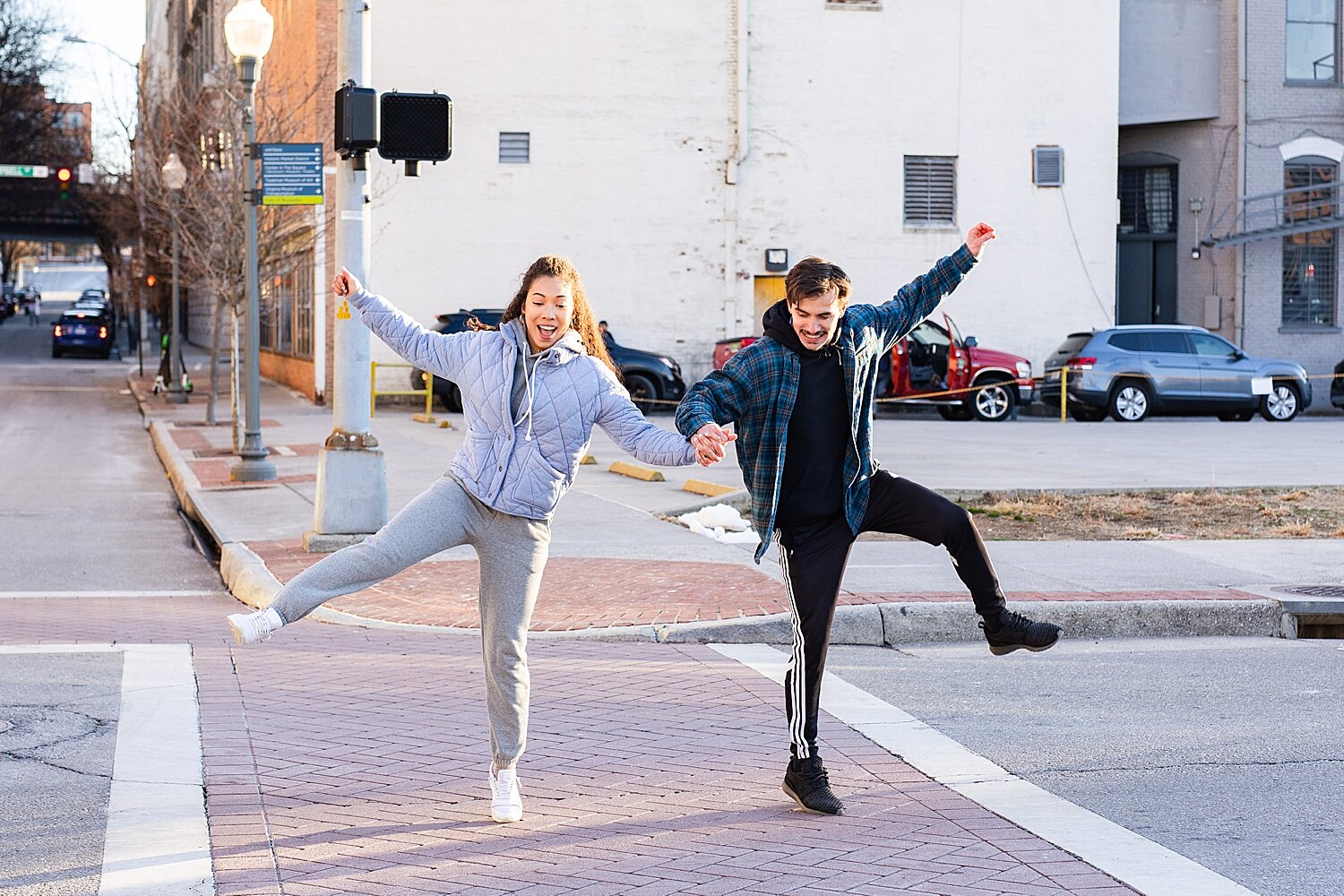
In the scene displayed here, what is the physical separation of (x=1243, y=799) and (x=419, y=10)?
26921 mm

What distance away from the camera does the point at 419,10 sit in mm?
30172

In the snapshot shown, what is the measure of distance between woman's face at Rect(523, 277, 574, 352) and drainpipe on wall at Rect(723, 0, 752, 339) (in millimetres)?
26019

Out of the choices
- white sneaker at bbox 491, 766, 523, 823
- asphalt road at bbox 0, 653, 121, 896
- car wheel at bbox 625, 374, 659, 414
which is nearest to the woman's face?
white sneaker at bbox 491, 766, 523, 823

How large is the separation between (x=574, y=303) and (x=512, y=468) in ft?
2.07

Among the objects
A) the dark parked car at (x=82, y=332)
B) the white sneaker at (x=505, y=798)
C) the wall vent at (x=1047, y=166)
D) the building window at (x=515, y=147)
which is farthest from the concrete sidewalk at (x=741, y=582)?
the dark parked car at (x=82, y=332)

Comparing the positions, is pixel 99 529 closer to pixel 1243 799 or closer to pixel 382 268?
pixel 1243 799

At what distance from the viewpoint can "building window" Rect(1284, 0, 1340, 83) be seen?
33.9 m

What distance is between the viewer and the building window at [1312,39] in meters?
33.9

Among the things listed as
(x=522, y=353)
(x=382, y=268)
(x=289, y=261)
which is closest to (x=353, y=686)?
(x=522, y=353)

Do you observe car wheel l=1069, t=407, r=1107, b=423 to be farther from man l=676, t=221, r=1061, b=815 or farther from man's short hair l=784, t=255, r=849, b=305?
man's short hair l=784, t=255, r=849, b=305

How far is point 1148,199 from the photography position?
117 ft

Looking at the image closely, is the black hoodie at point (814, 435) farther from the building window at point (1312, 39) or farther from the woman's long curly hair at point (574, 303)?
the building window at point (1312, 39)

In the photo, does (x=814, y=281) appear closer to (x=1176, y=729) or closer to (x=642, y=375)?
Answer: (x=1176, y=729)

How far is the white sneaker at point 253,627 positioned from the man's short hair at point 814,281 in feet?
6.70
